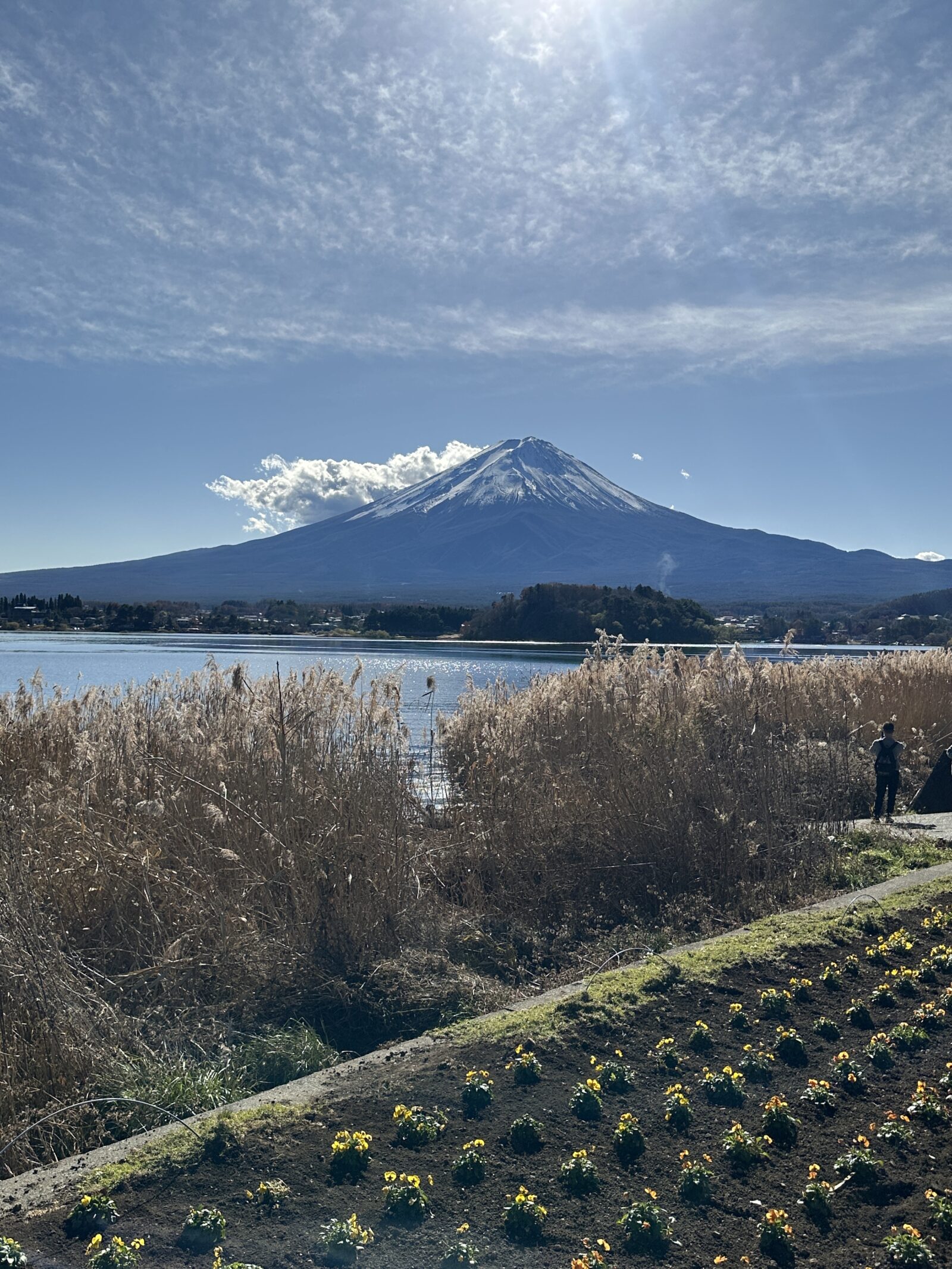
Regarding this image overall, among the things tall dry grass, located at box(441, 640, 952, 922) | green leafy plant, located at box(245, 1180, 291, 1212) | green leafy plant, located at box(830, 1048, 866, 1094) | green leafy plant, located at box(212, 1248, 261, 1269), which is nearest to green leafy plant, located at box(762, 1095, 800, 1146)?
green leafy plant, located at box(830, 1048, 866, 1094)

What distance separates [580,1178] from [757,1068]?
1.11 m

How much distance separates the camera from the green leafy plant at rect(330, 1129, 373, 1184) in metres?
3.22

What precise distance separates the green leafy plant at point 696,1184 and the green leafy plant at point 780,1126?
371 millimetres

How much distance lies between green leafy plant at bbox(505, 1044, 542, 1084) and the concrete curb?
0.44 meters

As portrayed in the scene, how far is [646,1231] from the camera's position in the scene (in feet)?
9.46

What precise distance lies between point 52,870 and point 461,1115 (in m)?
3.21

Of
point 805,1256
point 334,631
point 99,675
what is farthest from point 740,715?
point 334,631

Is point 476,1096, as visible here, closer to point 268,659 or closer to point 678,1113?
point 678,1113

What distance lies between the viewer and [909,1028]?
4.27 metres

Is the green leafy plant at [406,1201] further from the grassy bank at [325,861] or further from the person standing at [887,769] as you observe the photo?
the person standing at [887,769]

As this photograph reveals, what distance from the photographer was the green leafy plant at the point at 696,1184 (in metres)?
3.13

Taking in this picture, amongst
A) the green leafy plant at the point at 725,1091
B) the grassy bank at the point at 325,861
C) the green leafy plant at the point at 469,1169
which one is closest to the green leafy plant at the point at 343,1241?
the green leafy plant at the point at 469,1169

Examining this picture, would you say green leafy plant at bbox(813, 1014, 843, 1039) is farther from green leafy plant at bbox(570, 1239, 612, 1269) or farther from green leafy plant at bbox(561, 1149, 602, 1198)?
green leafy plant at bbox(570, 1239, 612, 1269)

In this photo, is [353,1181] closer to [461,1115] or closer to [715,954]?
[461,1115]
